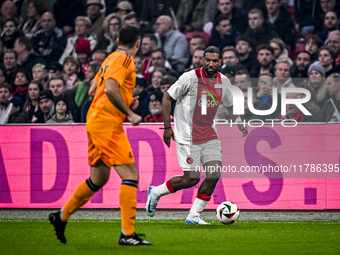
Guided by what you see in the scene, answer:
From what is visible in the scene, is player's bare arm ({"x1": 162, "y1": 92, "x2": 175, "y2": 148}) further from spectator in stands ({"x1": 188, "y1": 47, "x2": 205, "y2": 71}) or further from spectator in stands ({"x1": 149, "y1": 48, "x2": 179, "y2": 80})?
spectator in stands ({"x1": 149, "y1": 48, "x2": 179, "y2": 80})

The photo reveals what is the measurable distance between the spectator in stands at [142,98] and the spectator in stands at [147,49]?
1.71ft

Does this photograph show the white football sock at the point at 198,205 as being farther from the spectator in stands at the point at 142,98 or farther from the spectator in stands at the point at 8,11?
the spectator in stands at the point at 8,11

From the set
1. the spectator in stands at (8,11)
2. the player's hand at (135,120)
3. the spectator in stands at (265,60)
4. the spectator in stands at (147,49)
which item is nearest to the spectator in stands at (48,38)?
the spectator in stands at (8,11)

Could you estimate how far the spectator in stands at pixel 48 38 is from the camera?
11883 millimetres

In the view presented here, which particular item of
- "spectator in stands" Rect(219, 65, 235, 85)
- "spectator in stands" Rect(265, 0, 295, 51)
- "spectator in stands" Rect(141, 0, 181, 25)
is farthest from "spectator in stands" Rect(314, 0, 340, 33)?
"spectator in stands" Rect(141, 0, 181, 25)

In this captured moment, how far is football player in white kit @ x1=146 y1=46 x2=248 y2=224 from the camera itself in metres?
6.43

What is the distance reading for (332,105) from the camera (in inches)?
342

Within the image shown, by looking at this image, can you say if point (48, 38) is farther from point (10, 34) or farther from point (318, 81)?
point (318, 81)

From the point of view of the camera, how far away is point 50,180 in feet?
26.4

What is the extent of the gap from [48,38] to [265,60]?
5.44 meters

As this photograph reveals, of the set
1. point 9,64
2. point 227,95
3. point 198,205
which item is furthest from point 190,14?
point 198,205

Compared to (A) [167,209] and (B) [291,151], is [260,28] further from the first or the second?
(A) [167,209]

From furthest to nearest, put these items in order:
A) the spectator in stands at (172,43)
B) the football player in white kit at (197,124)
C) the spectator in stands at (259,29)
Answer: the spectator in stands at (172,43) → the spectator in stands at (259,29) → the football player in white kit at (197,124)

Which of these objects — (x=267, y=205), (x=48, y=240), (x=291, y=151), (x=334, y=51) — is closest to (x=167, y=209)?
(x=267, y=205)
